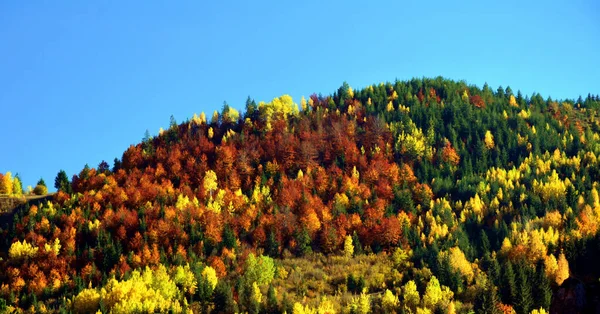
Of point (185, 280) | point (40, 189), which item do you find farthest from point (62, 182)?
point (185, 280)

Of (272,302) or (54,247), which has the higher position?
(54,247)

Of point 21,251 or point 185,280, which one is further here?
point 21,251

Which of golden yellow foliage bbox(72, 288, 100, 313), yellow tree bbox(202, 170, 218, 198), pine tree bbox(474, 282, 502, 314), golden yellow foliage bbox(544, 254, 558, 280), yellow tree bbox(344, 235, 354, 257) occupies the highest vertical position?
yellow tree bbox(202, 170, 218, 198)

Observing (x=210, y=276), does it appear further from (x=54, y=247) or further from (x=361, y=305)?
(x=54, y=247)

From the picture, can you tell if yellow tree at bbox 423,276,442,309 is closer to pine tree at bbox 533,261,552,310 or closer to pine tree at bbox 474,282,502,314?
pine tree at bbox 474,282,502,314

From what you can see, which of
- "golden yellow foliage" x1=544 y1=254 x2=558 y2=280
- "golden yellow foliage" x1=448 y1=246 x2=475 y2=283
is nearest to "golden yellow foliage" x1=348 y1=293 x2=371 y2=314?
"golden yellow foliage" x1=448 y1=246 x2=475 y2=283

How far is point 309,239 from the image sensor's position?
15062 centimetres

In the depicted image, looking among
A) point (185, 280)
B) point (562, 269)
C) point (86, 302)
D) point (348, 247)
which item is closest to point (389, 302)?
point (348, 247)

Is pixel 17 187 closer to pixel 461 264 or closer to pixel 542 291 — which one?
pixel 461 264

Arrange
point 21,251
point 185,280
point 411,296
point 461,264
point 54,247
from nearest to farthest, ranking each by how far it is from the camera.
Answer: point 411,296
point 185,280
point 461,264
point 21,251
point 54,247

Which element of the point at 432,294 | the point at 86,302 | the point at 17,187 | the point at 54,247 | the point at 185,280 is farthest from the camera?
the point at 17,187

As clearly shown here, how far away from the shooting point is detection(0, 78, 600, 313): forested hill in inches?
4830

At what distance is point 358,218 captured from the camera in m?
162

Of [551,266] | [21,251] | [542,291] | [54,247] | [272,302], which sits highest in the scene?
[54,247]
